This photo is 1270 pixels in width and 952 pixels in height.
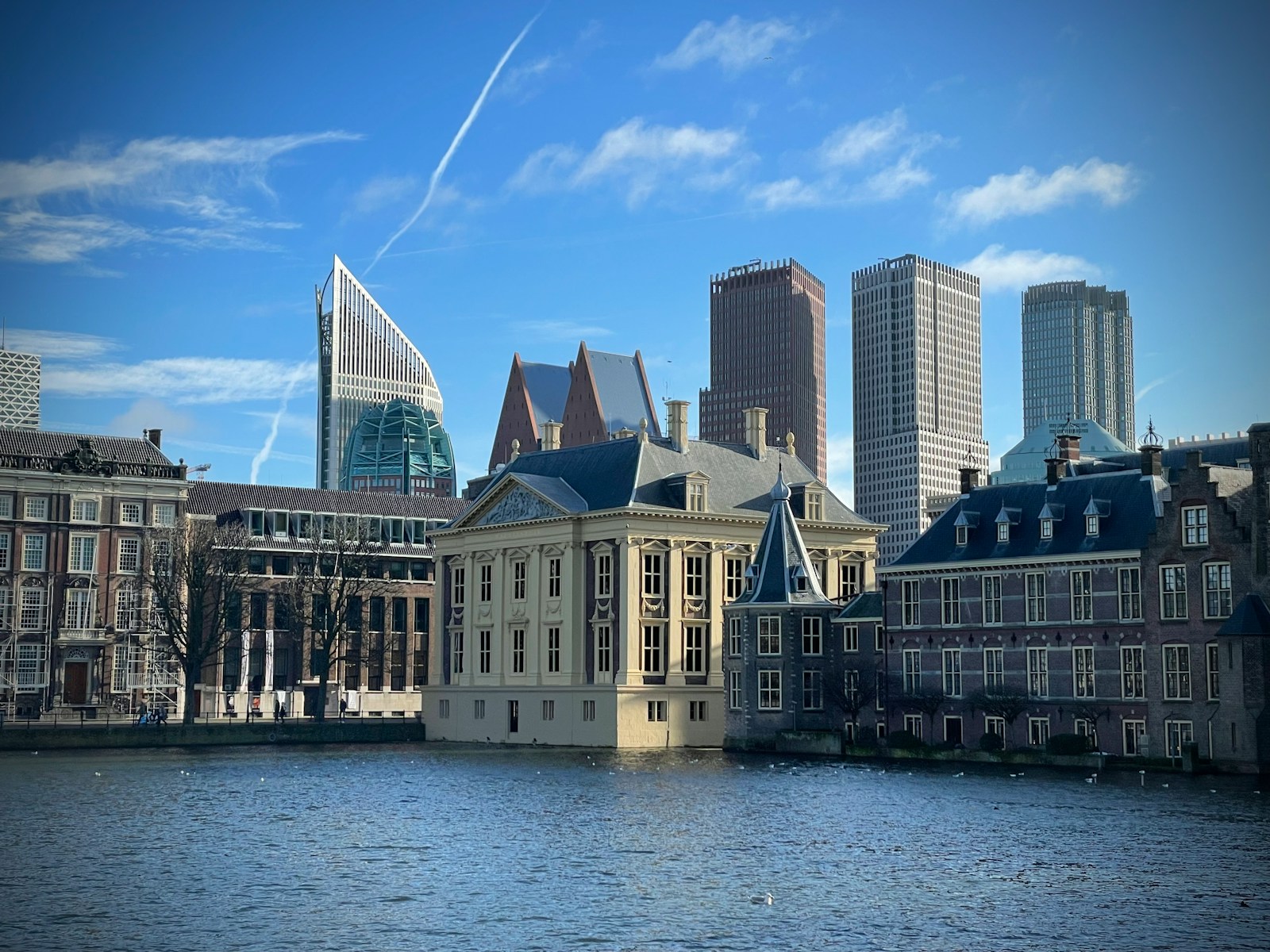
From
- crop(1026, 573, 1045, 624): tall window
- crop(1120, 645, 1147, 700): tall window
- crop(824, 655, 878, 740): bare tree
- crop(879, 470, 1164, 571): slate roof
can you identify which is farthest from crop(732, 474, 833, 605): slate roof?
crop(1120, 645, 1147, 700): tall window

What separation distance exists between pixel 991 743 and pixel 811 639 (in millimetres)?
16142

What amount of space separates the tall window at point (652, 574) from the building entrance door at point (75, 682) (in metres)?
47.8

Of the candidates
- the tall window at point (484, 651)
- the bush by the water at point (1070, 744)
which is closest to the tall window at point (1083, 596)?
the bush by the water at point (1070, 744)

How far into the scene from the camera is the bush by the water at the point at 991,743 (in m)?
88.2

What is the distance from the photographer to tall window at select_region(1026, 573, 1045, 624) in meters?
89.3

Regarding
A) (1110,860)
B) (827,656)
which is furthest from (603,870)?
(827,656)

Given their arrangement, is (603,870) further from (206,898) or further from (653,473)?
(653,473)

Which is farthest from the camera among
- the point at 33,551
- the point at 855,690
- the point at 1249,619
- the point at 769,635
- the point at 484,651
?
the point at 33,551

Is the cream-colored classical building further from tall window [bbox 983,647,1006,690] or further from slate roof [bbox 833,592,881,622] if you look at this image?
tall window [bbox 983,647,1006,690]

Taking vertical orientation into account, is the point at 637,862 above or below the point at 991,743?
below

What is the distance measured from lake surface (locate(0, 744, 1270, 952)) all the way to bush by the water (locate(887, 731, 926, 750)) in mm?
10514

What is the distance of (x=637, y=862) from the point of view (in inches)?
1965

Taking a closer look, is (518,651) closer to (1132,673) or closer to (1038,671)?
(1038,671)

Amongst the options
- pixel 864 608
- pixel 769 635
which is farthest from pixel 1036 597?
pixel 769 635
